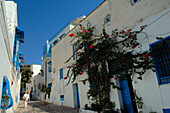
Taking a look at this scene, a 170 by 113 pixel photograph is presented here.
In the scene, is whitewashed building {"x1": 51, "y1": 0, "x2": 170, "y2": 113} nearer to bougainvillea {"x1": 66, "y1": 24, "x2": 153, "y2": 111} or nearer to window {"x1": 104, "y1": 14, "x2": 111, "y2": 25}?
window {"x1": 104, "y1": 14, "x2": 111, "y2": 25}

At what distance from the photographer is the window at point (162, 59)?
14.2 ft

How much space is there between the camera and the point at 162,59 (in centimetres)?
450

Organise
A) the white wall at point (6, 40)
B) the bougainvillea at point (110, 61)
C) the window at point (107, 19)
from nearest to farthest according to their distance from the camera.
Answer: the white wall at point (6, 40), the bougainvillea at point (110, 61), the window at point (107, 19)

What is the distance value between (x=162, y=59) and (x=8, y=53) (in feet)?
20.5

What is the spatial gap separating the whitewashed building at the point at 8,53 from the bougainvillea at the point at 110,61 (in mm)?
3591

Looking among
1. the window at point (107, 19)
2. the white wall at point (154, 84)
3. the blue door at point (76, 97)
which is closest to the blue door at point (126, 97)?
the white wall at point (154, 84)

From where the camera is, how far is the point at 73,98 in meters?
9.38

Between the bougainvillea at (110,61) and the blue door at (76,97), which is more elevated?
the bougainvillea at (110,61)

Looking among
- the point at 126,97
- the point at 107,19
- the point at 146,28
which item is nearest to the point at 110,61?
the point at 126,97

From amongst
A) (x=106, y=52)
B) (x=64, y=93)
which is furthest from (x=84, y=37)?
(x=64, y=93)

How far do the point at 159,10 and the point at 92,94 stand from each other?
208 inches

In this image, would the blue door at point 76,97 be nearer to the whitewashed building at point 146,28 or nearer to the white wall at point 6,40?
the whitewashed building at point 146,28

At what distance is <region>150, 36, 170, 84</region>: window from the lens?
14.2ft

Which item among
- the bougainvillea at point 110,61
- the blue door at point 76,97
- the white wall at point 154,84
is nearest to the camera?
the white wall at point 154,84
